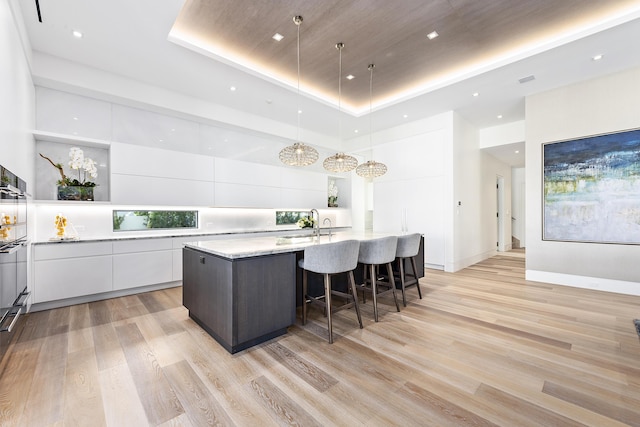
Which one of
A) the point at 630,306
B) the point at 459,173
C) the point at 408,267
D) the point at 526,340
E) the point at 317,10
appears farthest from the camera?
the point at 459,173

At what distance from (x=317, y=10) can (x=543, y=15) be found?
2361mm

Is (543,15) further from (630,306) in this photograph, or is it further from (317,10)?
(630,306)

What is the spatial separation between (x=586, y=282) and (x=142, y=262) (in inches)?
250

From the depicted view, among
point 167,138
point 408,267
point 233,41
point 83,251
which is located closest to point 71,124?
point 167,138

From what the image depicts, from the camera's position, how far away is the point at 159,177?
409 cm

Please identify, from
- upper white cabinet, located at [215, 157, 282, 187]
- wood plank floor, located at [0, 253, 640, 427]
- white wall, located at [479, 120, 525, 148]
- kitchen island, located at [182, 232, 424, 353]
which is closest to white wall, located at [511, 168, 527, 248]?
white wall, located at [479, 120, 525, 148]

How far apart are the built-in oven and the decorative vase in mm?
1070

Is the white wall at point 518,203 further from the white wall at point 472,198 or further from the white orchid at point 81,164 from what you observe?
the white orchid at point 81,164

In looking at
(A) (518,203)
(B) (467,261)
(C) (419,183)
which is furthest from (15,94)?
(A) (518,203)

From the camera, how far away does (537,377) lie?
1.84 meters

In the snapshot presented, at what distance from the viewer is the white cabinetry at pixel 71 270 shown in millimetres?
3102

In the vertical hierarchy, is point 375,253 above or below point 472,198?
below

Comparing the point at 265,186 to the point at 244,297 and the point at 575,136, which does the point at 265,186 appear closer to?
the point at 244,297

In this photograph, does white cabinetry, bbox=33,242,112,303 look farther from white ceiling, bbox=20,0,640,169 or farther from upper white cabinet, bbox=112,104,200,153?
white ceiling, bbox=20,0,640,169
